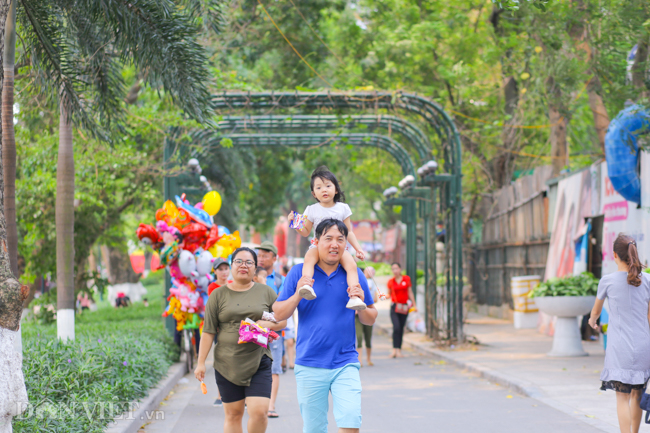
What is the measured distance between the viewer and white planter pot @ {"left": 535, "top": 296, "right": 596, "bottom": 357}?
41.7 feet

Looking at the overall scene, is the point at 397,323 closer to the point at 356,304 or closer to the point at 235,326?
the point at 235,326

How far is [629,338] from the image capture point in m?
6.21

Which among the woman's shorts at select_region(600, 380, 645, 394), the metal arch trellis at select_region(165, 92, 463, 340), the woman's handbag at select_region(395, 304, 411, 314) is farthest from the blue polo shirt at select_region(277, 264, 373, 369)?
the metal arch trellis at select_region(165, 92, 463, 340)

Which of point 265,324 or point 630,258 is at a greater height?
point 630,258

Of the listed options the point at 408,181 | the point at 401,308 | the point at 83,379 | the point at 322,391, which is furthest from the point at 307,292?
the point at 408,181

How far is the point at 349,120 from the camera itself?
15484 mm

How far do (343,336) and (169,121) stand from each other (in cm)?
989

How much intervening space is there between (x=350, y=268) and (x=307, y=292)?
1.42 ft

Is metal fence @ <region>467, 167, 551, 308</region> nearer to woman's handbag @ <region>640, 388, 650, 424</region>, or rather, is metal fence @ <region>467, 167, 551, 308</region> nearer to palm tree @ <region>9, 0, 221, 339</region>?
palm tree @ <region>9, 0, 221, 339</region>

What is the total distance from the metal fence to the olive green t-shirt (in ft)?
44.2

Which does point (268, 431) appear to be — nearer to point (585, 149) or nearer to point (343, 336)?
point (343, 336)

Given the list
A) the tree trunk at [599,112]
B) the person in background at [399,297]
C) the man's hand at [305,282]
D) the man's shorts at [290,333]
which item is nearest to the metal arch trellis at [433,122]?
the person in background at [399,297]

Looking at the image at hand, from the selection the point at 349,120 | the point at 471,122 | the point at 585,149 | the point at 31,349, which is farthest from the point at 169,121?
the point at 585,149

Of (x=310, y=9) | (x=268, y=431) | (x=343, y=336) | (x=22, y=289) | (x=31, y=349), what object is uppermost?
(x=310, y=9)
